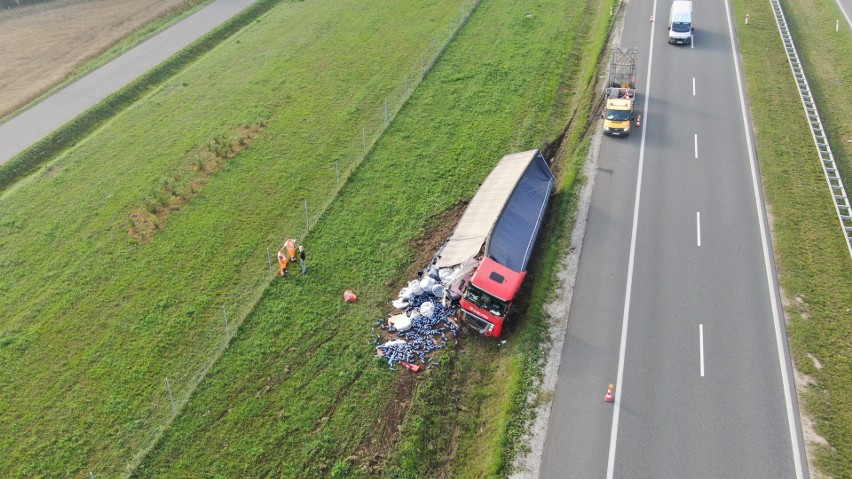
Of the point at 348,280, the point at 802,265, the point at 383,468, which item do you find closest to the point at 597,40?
the point at 802,265

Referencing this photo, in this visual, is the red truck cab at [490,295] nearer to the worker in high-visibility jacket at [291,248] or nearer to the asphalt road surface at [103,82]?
the worker in high-visibility jacket at [291,248]

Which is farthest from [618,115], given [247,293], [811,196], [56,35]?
[56,35]

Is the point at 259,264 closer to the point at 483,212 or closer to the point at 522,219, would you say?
the point at 483,212

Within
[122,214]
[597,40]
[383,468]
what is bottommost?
[383,468]

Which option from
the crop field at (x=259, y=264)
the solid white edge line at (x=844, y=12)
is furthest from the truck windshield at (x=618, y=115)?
the solid white edge line at (x=844, y=12)

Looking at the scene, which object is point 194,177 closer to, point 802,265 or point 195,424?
point 195,424
